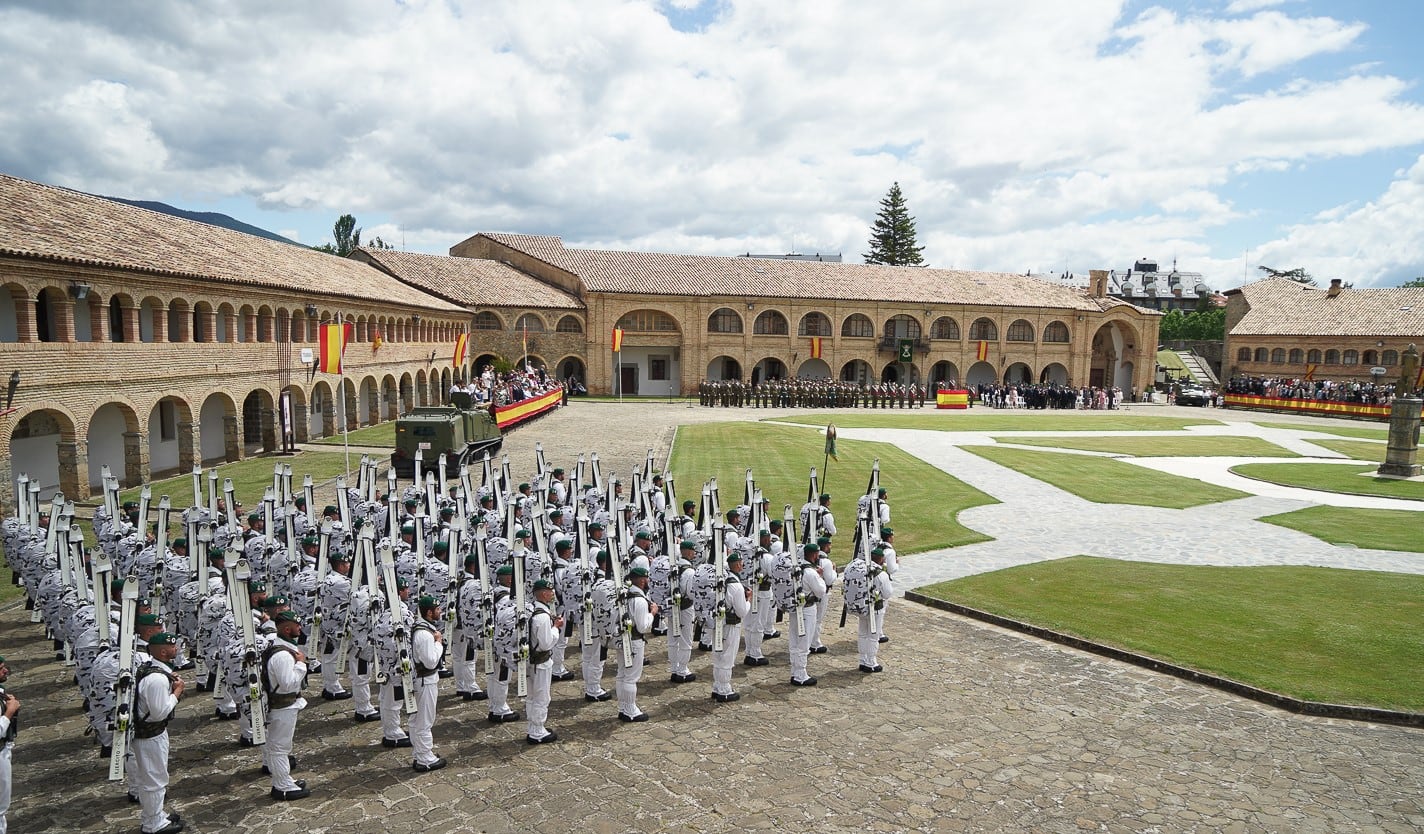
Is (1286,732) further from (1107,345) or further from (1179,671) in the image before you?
(1107,345)

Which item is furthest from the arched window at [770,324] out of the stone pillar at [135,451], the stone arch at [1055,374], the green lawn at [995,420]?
the stone pillar at [135,451]

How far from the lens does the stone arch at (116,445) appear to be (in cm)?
2133

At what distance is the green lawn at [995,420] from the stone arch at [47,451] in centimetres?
2629

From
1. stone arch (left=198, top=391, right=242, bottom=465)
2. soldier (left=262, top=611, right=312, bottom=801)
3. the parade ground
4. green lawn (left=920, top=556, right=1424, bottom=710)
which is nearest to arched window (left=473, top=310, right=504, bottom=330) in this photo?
stone arch (left=198, top=391, right=242, bottom=465)

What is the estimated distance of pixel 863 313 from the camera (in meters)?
59.5

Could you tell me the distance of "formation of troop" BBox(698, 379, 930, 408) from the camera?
4953cm

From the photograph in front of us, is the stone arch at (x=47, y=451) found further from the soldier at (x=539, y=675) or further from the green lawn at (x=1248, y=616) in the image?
the green lawn at (x=1248, y=616)

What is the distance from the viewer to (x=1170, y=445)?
111 feet

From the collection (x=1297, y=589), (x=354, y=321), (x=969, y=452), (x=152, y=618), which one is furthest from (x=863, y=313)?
(x=152, y=618)

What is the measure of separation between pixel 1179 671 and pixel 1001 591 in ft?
11.4

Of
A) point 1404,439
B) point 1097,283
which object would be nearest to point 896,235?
point 1097,283

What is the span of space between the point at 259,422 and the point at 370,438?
4.02 meters

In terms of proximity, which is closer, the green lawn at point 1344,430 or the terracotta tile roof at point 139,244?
the terracotta tile roof at point 139,244

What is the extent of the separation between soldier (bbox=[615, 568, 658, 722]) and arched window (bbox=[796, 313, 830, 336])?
49974 millimetres
